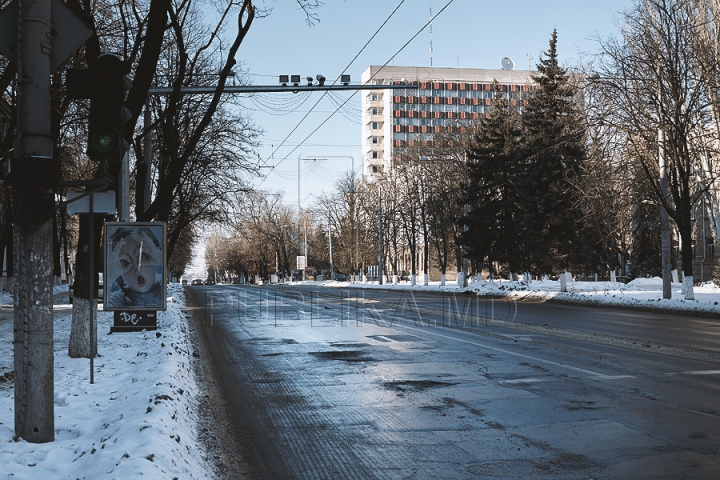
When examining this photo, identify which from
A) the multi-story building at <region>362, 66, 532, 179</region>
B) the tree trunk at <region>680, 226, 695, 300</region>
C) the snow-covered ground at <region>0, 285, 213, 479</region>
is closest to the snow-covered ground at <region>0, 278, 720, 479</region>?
the snow-covered ground at <region>0, 285, 213, 479</region>

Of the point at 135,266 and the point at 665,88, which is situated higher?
the point at 665,88

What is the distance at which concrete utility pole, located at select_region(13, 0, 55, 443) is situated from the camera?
5965 mm

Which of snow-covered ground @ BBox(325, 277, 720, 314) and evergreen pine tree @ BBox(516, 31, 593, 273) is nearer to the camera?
snow-covered ground @ BBox(325, 277, 720, 314)

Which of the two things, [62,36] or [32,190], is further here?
[62,36]

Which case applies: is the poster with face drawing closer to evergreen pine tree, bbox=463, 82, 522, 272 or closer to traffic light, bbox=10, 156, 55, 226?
traffic light, bbox=10, 156, 55, 226

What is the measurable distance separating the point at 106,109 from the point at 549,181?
36449 mm

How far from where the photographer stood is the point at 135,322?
15.6 metres

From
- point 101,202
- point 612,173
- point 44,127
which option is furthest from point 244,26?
point 612,173

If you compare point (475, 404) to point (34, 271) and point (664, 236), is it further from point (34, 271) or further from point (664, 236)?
point (664, 236)

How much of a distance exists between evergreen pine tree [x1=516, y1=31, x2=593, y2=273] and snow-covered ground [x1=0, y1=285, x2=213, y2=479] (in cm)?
3221

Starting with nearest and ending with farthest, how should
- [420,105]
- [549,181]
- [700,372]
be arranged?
[700,372], [549,181], [420,105]

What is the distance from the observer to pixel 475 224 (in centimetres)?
4494

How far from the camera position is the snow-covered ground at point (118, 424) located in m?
5.14

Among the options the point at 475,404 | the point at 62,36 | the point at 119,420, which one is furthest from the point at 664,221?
the point at 62,36
